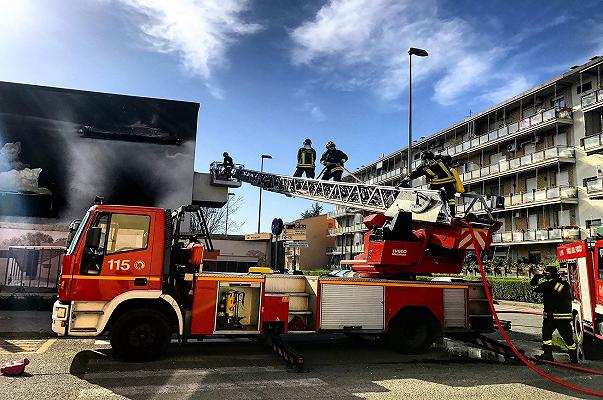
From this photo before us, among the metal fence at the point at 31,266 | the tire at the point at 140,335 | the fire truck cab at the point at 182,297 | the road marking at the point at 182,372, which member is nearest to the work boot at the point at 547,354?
the fire truck cab at the point at 182,297

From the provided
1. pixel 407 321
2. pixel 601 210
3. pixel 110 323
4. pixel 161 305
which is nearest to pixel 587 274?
pixel 407 321

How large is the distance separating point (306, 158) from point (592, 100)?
2233 centimetres

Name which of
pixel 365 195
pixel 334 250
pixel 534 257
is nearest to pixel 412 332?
pixel 365 195

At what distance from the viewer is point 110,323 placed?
7219mm

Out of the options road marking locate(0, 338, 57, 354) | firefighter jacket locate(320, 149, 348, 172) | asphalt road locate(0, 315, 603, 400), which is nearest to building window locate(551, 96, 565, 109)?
firefighter jacket locate(320, 149, 348, 172)

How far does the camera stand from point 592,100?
2803 centimetres

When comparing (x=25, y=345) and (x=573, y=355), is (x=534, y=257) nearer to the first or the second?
(x=573, y=355)

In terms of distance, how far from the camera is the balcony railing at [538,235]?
28.7m

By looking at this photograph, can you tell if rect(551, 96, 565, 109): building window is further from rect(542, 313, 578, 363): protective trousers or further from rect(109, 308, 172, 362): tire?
rect(109, 308, 172, 362): tire

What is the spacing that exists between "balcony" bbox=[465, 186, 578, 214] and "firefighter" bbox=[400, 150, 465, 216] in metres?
24.0

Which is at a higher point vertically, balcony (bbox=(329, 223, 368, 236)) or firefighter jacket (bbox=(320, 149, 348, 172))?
balcony (bbox=(329, 223, 368, 236))

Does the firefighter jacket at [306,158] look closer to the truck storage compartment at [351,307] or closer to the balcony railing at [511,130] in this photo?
the truck storage compartment at [351,307]

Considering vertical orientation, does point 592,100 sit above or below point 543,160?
above

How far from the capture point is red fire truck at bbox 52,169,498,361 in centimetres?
716
